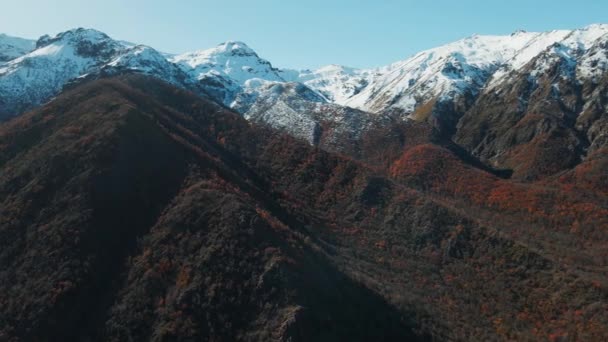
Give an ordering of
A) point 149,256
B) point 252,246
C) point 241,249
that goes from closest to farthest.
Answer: point 241,249 < point 252,246 < point 149,256

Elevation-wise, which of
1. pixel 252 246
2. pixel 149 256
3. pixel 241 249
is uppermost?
pixel 252 246

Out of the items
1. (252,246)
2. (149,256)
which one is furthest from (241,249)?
(149,256)

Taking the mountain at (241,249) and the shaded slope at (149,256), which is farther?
the mountain at (241,249)

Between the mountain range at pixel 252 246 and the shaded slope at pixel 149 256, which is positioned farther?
the mountain range at pixel 252 246

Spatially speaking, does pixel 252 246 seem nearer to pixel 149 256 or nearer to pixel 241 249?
pixel 241 249

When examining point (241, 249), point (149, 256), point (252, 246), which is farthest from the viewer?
point (149, 256)

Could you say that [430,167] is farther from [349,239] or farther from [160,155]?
[160,155]

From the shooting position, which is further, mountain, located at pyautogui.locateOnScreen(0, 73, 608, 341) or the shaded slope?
mountain, located at pyautogui.locateOnScreen(0, 73, 608, 341)

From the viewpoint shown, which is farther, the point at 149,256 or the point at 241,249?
the point at 149,256

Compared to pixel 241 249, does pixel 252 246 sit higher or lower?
higher
